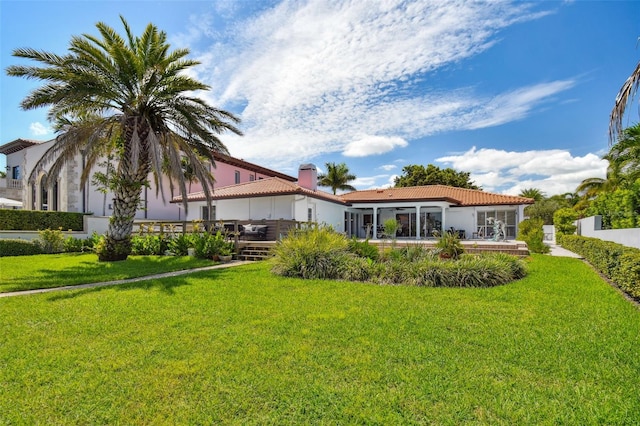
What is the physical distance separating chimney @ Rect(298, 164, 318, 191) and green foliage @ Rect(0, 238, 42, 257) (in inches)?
609

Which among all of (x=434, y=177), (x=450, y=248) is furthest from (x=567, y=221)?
(x=434, y=177)

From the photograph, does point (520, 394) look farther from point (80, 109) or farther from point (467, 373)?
point (80, 109)

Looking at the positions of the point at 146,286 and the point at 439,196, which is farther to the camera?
the point at 439,196

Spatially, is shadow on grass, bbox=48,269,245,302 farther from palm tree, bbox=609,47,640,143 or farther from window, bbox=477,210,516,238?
window, bbox=477,210,516,238

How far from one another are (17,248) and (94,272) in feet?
27.7

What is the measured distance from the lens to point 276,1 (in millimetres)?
11320

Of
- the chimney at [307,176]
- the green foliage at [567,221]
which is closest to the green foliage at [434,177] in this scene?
the green foliage at [567,221]

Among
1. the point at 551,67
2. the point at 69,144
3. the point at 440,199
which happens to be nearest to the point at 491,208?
the point at 440,199

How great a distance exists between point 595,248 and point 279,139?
16.5 meters

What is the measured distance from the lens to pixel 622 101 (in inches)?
257

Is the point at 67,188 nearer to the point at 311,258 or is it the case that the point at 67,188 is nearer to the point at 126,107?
the point at 126,107

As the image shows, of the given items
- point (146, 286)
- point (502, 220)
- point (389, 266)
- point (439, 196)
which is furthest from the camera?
point (502, 220)

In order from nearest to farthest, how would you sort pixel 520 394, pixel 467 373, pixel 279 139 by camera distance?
pixel 520 394, pixel 467 373, pixel 279 139

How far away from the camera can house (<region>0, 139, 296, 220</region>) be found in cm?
2216
